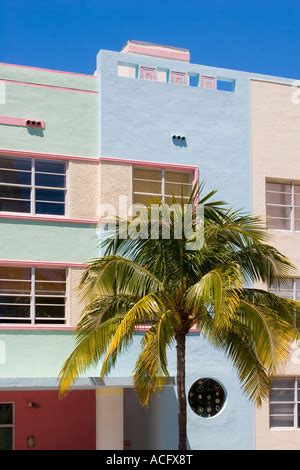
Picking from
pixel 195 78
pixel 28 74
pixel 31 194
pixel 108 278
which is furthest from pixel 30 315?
pixel 195 78

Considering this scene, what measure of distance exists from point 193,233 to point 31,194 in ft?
19.4

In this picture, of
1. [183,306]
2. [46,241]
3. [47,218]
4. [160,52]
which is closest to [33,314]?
[46,241]

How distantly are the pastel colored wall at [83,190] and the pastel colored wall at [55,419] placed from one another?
5412mm

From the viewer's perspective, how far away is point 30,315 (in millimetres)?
22219

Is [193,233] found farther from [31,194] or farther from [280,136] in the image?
[280,136]

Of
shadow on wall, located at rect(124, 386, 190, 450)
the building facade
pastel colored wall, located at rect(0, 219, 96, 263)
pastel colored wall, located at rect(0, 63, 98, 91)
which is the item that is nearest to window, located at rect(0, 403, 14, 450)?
the building facade

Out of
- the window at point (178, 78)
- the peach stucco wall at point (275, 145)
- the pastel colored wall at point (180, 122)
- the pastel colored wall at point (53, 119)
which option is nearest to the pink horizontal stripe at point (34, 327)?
the pastel colored wall at point (53, 119)

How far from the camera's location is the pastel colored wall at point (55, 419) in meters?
24.8

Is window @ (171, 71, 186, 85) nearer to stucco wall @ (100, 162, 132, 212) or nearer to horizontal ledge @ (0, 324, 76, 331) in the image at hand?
stucco wall @ (100, 162, 132, 212)

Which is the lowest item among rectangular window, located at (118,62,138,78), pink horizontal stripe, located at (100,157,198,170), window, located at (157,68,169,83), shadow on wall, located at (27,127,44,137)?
pink horizontal stripe, located at (100,157,198,170)

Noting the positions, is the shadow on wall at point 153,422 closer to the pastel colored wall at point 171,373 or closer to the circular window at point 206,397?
the pastel colored wall at point 171,373

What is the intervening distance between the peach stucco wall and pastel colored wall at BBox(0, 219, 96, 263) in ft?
17.3

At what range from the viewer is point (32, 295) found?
2228cm

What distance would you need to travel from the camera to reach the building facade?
2233 cm
